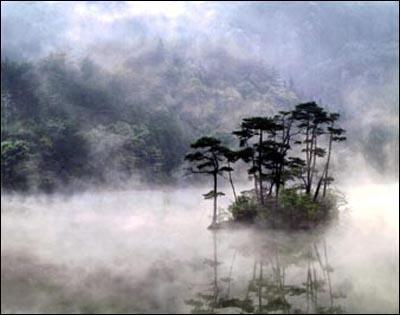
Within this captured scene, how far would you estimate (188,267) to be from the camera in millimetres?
24938

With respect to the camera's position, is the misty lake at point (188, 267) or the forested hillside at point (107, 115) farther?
the forested hillside at point (107, 115)

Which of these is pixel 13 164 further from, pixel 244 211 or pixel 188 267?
pixel 188 267

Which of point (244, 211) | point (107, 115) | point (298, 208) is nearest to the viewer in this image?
point (298, 208)

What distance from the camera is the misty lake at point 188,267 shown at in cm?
1903

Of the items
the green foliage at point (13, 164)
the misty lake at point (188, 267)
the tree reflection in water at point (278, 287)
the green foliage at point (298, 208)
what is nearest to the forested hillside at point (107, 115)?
the green foliage at point (13, 164)

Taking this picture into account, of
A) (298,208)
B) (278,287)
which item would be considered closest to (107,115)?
(298,208)

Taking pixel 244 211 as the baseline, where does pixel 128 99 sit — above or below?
above

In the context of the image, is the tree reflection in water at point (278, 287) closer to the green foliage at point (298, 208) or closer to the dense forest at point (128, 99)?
the green foliage at point (298, 208)

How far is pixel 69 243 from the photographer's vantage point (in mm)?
28938

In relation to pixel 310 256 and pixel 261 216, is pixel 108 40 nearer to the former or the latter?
pixel 261 216

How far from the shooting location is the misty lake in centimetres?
1903

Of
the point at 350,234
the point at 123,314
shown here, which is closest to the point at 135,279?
the point at 123,314

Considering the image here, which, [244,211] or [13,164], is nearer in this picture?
[244,211]

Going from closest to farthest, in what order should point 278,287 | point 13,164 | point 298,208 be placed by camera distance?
point 278,287 < point 298,208 < point 13,164
